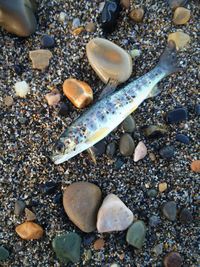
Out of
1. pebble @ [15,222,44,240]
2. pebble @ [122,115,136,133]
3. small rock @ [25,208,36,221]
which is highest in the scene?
pebble @ [122,115,136,133]

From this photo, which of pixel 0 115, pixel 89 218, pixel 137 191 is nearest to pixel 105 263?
pixel 89 218

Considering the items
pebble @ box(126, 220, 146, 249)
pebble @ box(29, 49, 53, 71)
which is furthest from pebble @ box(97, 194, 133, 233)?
pebble @ box(29, 49, 53, 71)

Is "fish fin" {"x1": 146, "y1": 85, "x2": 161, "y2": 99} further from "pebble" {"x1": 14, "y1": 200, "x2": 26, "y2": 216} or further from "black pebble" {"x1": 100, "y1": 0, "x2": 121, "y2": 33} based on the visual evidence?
"pebble" {"x1": 14, "y1": 200, "x2": 26, "y2": 216}

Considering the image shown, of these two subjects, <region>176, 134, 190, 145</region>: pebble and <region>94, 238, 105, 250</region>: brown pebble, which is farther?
<region>176, 134, 190, 145</region>: pebble

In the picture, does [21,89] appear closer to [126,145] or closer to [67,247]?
[126,145]

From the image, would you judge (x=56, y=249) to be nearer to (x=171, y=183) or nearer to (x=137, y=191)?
(x=137, y=191)

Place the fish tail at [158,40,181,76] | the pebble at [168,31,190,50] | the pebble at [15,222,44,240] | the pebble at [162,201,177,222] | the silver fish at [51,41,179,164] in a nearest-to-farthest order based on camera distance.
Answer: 1. the silver fish at [51,41,179,164]
2. the pebble at [15,222,44,240]
3. the pebble at [162,201,177,222]
4. the fish tail at [158,40,181,76]
5. the pebble at [168,31,190,50]

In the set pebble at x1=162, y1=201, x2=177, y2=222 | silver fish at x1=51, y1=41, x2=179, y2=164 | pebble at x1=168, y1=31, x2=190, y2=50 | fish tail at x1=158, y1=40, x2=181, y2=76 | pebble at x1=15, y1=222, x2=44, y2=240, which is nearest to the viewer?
silver fish at x1=51, y1=41, x2=179, y2=164

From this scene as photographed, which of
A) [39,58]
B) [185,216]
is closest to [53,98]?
[39,58]
